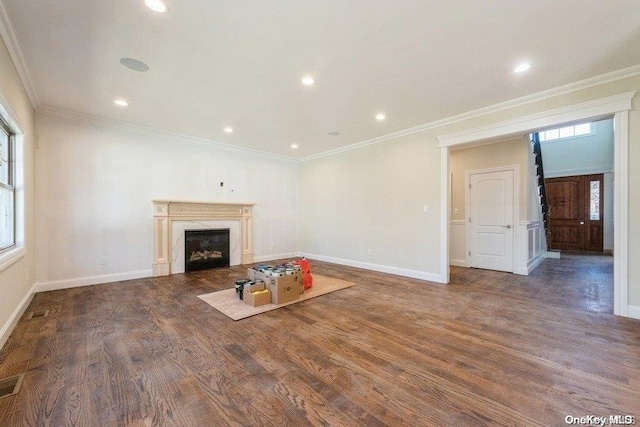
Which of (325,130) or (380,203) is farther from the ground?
(325,130)

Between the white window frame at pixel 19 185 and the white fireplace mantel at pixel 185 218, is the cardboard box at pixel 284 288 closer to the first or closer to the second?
the white fireplace mantel at pixel 185 218

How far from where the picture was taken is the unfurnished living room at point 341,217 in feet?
5.80

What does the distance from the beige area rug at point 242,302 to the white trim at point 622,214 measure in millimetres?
3163

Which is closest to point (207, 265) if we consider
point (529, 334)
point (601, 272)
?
point (529, 334)

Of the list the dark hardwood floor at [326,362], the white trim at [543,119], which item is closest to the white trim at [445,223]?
the white trim at [543,119]

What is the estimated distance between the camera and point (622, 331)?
8.38 ft

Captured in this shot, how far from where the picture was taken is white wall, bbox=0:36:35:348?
7.81ft

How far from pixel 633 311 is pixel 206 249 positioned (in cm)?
645

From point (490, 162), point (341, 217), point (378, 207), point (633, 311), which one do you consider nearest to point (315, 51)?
point (378, 207)

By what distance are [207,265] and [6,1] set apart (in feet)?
14.5

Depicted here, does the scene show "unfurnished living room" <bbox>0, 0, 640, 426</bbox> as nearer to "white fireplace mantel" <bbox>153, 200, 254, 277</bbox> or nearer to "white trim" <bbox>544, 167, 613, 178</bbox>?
"white fireplace mantel" <bbox>153, 200, 254, 277</bbox>

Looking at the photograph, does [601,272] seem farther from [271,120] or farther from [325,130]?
[271,120]

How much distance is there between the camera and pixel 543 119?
340cm

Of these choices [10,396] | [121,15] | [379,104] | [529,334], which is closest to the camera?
[10,396]
